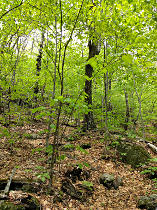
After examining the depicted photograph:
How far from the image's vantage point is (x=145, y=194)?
3.97 meters

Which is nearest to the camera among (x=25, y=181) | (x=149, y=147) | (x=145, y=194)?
(x=25, y=181)

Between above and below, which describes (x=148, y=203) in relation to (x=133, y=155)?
below

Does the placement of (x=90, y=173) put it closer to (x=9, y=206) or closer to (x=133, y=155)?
(x=133, y=155)

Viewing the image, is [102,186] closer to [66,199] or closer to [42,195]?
[66,199]

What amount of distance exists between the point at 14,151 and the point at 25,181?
92.6 inches

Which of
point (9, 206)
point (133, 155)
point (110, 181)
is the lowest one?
point (110, 181)

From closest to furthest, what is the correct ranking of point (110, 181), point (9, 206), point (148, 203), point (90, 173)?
point (9, 206), point (148, 203), point (110, 181), point (90, 173)

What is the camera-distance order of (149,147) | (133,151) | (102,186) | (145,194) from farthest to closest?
1. (149,147)
2. (133,151)
3. (102,186)
4. (145,194)

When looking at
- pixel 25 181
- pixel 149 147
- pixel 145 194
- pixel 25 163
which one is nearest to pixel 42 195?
pixel 25 181

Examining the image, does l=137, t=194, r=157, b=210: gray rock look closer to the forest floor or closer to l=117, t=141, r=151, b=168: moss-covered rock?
the forest floor

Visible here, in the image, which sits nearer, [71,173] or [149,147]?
Answer: [71,173]

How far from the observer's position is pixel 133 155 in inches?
224

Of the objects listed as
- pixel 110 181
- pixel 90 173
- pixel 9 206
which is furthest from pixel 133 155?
pixel 9 206

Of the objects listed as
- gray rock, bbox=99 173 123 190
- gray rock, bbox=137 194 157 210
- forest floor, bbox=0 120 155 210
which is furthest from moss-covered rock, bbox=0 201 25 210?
gray rock, bbox=137 194 157 210
